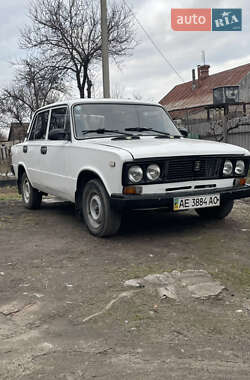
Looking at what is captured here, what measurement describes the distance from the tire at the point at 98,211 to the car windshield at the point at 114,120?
31.4 inches

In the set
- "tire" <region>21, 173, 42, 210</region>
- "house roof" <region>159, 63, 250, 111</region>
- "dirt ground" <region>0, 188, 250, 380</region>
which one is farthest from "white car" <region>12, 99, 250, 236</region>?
"house roof" <region>159, 63, 250, 111</region>

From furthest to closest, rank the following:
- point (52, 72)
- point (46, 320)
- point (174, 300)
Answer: point (52, 72), point (174, 300), point (46, 320)

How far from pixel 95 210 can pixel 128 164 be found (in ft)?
3.28

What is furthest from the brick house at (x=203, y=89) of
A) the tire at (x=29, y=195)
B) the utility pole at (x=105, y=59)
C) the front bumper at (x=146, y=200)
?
the front bumper at (x=146, y=200)

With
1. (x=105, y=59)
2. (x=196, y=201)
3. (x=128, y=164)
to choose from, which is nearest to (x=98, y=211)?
(x=128, y=164)

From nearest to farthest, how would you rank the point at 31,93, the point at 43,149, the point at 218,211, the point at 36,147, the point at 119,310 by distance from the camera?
the point at 119,310 → the point at 218,211 → the point at 43,149 → the point at 36,147 → the point at 31,93

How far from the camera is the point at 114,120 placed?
18.3 feet

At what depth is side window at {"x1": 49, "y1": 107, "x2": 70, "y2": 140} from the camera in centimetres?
566

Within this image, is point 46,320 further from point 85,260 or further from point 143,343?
point 85,260

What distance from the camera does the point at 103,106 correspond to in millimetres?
5672

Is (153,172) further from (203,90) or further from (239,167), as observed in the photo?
(203,90)

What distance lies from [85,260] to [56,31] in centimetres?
1936

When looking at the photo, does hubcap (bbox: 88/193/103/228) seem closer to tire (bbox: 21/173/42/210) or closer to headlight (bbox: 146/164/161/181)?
headlight (bbox: 146/164/161/181)

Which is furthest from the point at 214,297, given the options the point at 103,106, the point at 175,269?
the point at 103,106
